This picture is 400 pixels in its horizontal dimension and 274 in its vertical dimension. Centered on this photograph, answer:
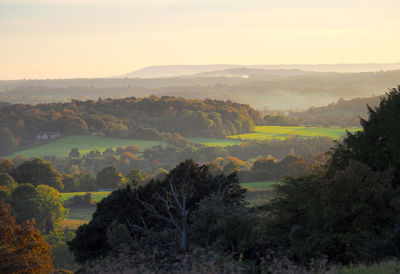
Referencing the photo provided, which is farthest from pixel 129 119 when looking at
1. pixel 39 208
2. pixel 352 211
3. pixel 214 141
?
pixel 352 211

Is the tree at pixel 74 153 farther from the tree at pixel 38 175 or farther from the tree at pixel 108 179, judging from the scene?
the tree at pixel 38 175

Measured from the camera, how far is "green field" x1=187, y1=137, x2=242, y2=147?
370 ft

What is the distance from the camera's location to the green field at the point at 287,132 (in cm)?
11062

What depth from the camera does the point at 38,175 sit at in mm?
A: 69625

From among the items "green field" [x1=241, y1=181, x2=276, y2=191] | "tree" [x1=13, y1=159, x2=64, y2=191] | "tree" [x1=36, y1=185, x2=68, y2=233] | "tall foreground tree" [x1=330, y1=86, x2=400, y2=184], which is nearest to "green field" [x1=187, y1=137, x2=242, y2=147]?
"tree" [x1=13, y1=159, x2=64, y2=191]

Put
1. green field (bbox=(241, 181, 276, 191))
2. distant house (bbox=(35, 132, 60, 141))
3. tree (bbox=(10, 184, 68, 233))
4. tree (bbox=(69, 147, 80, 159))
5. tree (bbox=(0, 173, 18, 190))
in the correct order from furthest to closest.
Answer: distant house (bbox=(35, 132, 60, 141)) < tree (bbox=(69, 147, 80, 159)) < tree (bbox=(0, 173, 18, 190)) < green field (bbox=(241, 181, 276, 191)) < tree (bbox=(10, 184, 68, 233))

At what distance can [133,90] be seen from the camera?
199 meters

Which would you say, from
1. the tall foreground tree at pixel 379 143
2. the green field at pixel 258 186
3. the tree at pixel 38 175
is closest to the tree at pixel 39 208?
the tree at pixel 38 175

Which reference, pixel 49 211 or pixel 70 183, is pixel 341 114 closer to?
pixel 70 183

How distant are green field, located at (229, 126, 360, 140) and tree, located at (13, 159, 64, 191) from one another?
175ft

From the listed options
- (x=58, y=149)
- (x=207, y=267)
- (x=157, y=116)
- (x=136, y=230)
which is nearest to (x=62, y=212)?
(x=136, y=230)

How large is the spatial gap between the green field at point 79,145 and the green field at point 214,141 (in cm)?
839

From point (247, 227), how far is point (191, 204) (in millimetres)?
7371

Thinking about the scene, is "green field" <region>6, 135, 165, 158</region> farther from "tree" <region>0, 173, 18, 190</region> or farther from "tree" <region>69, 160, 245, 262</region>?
"tree" <region>69, 160, 245, 262</region>
